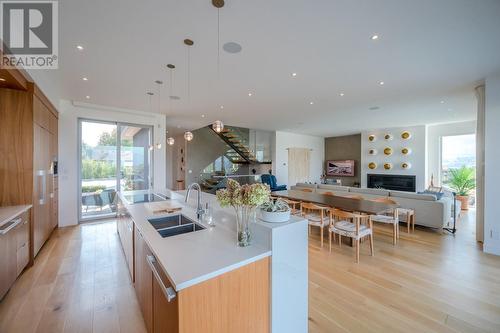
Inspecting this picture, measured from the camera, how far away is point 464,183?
6.68m

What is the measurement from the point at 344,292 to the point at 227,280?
182 cm

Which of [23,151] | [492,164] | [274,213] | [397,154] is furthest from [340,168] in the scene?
[23,151]

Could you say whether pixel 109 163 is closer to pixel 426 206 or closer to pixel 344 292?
pixel 344 292

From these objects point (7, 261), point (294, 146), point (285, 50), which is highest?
point (285, 50)

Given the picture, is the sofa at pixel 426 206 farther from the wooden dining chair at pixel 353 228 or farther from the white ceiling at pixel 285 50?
the white ceiling at pixel 285 50

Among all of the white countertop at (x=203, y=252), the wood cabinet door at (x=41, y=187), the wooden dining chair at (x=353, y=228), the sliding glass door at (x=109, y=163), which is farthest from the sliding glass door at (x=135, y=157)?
the wooden dining chair at (x=353, y=228)

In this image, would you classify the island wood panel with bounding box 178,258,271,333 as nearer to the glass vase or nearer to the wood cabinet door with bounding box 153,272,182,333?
the wood cabinet door with bounding box 153,272,182,333

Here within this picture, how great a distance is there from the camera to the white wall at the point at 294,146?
30.8 feet

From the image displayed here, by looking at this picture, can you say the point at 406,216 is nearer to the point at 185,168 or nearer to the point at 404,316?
the point at 404,316

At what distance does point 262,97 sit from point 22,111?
13.4 ft

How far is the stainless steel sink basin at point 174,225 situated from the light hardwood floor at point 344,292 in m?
0.84

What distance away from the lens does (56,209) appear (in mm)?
4512

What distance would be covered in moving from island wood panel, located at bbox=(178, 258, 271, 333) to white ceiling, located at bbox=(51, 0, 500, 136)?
7.72 feet

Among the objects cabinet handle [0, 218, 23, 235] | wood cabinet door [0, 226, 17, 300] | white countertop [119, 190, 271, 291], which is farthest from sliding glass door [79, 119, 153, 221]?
white countertop [119, 190, 271, 291]
